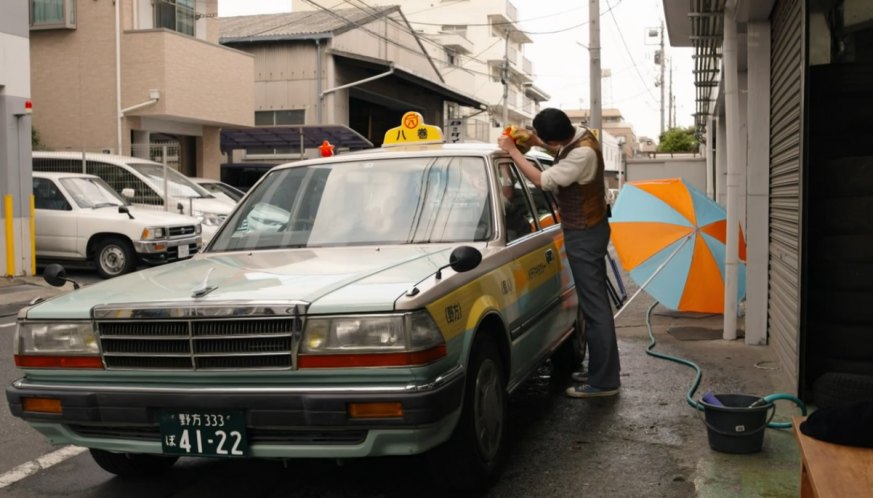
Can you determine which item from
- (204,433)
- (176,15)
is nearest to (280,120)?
(176,15)

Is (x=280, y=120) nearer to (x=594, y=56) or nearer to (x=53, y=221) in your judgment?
(x=594, y=56)

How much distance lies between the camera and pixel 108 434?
3.75 meters

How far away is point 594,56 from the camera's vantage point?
2006cm

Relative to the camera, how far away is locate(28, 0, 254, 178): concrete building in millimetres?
19578

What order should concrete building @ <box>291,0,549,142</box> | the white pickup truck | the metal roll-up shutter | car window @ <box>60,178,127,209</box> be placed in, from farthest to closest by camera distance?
1. concrete building @ <box>291,0,549,142</box>
2. car window @ <box>60,178,127,209</box>
3. the white pickup truck
4. the metal roll-up shutter

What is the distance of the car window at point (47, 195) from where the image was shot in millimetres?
14109

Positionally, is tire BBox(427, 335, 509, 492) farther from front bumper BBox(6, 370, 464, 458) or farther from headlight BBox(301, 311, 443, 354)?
headlight BBox(301, 311, 443, 354)

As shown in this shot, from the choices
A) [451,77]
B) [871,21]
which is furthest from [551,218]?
[451,77]

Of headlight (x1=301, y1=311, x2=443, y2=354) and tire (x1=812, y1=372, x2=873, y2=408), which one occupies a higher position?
headlight (x1=301, y1=311, x2=443, y2=354)

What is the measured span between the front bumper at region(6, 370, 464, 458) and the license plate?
0.11 ft

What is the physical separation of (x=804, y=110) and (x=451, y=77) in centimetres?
4628

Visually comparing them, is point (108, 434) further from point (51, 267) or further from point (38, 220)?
point (38, 220)

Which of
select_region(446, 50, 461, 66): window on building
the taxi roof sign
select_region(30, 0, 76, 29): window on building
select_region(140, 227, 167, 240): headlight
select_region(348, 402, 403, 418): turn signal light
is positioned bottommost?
select_region(348, 402, 403, 418): turn signal light

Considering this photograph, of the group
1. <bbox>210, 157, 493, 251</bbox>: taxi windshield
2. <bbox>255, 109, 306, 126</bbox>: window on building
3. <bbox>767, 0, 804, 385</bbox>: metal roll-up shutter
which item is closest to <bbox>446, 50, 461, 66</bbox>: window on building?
<bbox>255, 109, 306, 126</bbox>: window on building
